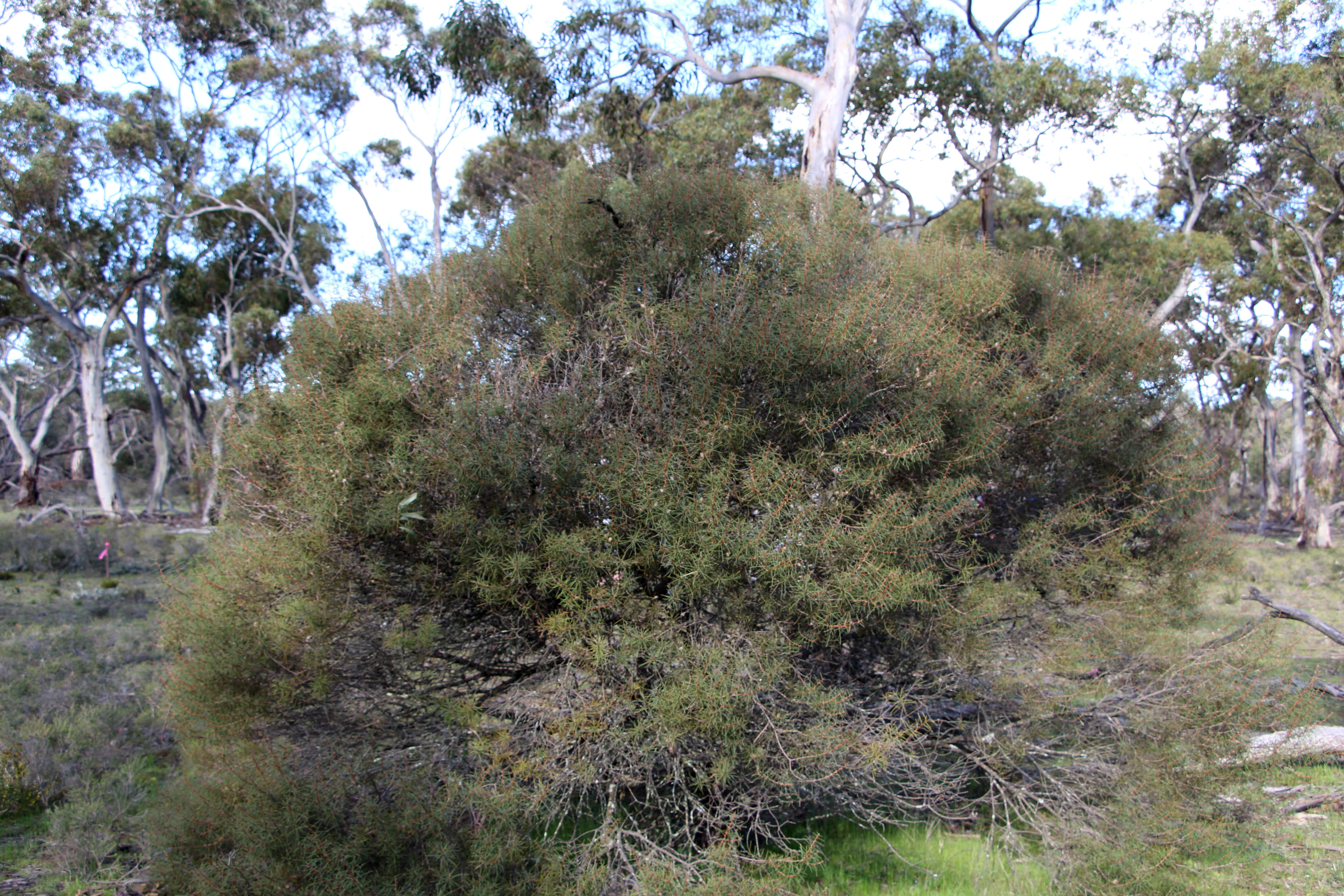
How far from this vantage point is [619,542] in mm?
4715

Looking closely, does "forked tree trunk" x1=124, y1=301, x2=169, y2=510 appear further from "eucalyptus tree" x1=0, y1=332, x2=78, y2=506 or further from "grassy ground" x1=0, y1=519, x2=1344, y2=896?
"grassy ground" x1=0, y1=519, x2=1344, y2=896

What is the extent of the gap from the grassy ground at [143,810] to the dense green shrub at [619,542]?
401 millimetres

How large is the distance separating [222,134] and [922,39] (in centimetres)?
1819

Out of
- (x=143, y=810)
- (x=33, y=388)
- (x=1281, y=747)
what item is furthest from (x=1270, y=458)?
(x=33, y=388)

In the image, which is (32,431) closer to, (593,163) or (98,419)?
(98,419)

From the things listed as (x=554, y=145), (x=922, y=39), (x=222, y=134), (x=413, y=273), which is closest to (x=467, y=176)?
(x=554, y=145)

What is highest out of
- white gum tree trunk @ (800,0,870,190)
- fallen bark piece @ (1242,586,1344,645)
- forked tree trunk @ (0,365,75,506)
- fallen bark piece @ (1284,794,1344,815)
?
white gum tree trunk @ (800,0,870,190)

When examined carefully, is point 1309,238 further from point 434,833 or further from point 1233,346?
point 434,833

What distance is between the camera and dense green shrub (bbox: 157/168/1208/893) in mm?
4621

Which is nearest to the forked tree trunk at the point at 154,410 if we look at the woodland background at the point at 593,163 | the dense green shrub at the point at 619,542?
the woodland background at the point at 593,163

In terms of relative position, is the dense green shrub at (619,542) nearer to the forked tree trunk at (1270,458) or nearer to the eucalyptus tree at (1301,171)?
the eucalyptus tree at (1301,171)

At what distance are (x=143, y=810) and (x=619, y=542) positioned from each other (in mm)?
4161

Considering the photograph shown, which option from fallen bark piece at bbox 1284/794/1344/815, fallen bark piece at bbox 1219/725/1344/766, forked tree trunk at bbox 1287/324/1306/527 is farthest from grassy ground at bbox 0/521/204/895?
forked tree trunk at bbox 1287/324/1306/527

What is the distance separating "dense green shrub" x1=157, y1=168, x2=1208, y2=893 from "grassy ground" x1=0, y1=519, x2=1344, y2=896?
40cm
